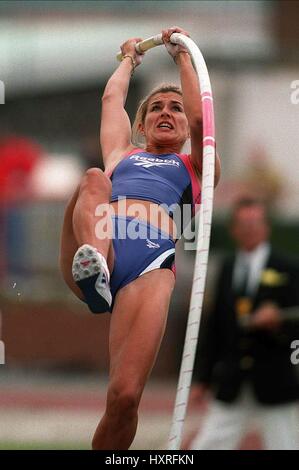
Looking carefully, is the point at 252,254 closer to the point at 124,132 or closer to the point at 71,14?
the point at 124,132

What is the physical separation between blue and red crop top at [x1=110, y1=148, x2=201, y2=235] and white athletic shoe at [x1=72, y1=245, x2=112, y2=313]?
0.64 m

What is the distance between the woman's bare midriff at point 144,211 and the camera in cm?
537

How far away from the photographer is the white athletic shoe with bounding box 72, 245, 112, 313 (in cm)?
483

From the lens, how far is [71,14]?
15117 mm

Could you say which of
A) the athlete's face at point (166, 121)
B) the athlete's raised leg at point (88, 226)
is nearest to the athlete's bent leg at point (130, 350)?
the athlete's raised leg at point (88, 226)

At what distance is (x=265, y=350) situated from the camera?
6.83m

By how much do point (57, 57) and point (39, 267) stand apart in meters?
3.46

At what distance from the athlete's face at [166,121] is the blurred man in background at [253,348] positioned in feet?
4.42

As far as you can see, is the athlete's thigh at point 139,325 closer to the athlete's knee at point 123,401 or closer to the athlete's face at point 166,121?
the athlete's knee at point 123,401

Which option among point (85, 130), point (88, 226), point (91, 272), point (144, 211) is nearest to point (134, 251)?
point (144, 211)

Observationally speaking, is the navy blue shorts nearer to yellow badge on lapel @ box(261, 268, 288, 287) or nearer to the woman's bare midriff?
the woman's bare midriff

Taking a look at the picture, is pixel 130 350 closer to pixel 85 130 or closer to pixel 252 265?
pixel 252 265

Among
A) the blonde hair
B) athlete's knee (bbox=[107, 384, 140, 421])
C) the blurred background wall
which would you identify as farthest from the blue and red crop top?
the blurred background wall
